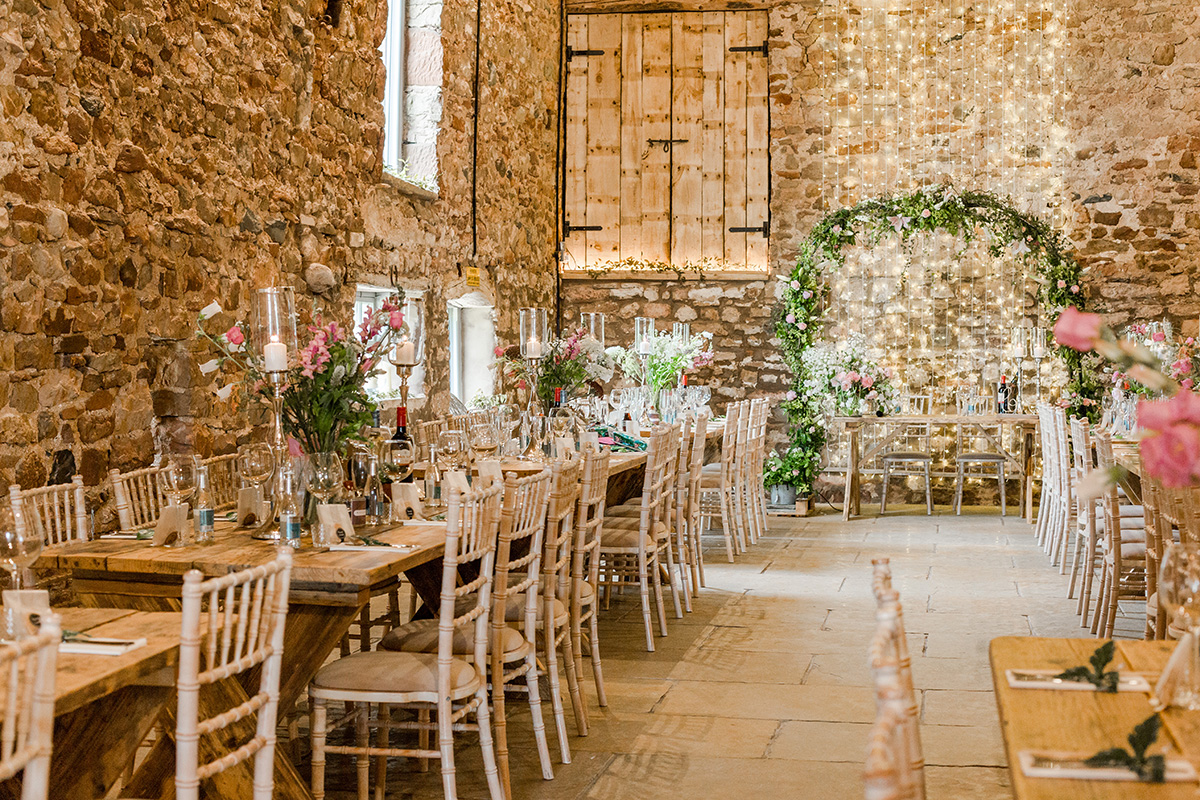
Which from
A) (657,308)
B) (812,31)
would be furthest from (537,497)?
(812,31)

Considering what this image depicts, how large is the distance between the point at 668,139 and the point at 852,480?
3.39 metres

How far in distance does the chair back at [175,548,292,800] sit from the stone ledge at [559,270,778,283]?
828 cm

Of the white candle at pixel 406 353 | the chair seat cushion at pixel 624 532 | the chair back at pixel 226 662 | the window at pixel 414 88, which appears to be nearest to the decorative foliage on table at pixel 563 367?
the chair seat cushion at pixel 624 532

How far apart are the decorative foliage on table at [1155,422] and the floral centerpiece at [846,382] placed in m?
7.85

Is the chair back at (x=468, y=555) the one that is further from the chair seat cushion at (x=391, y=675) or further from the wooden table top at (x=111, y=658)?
the wooden table top at (x=111, y=658)

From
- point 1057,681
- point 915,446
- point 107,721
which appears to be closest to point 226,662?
point 107,721

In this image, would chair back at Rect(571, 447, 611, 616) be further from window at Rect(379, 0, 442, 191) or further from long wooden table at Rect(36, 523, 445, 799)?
window at Rect(379, 0, 442, 191)

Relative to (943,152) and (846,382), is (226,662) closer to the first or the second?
(846,382)

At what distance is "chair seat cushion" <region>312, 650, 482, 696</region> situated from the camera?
306cm

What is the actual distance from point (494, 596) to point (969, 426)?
7.66 meters

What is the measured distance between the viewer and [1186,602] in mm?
1953

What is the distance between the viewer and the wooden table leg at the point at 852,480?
Answer: 9.45m

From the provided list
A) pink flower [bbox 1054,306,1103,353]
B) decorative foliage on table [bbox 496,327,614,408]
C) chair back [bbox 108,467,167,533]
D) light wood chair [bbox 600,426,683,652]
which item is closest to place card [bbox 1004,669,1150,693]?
pink flower [bbox 1054,306,1103,353]

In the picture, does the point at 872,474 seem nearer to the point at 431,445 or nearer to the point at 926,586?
the point at 926,586
